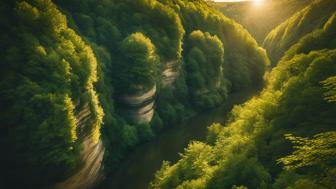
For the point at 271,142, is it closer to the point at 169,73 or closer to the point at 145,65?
the point at 145,65

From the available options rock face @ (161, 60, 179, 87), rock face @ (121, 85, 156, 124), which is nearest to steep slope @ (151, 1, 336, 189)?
rock face @ (121, 85, 156, 124)

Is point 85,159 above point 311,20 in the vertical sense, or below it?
below

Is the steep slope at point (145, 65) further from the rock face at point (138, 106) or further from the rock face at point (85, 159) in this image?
the rock face at point (85, 159)

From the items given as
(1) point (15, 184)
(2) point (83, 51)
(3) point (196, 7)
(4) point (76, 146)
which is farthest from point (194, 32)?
(1) point (15, 184)

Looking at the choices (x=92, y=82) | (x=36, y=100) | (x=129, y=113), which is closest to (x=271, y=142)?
(x=36, y=100)

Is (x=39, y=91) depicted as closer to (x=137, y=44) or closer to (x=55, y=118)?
(x=55, y=118)

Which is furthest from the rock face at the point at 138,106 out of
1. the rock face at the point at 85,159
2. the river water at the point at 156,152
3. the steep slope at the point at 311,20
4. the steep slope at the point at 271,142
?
the steep slope at the point at 311,20
